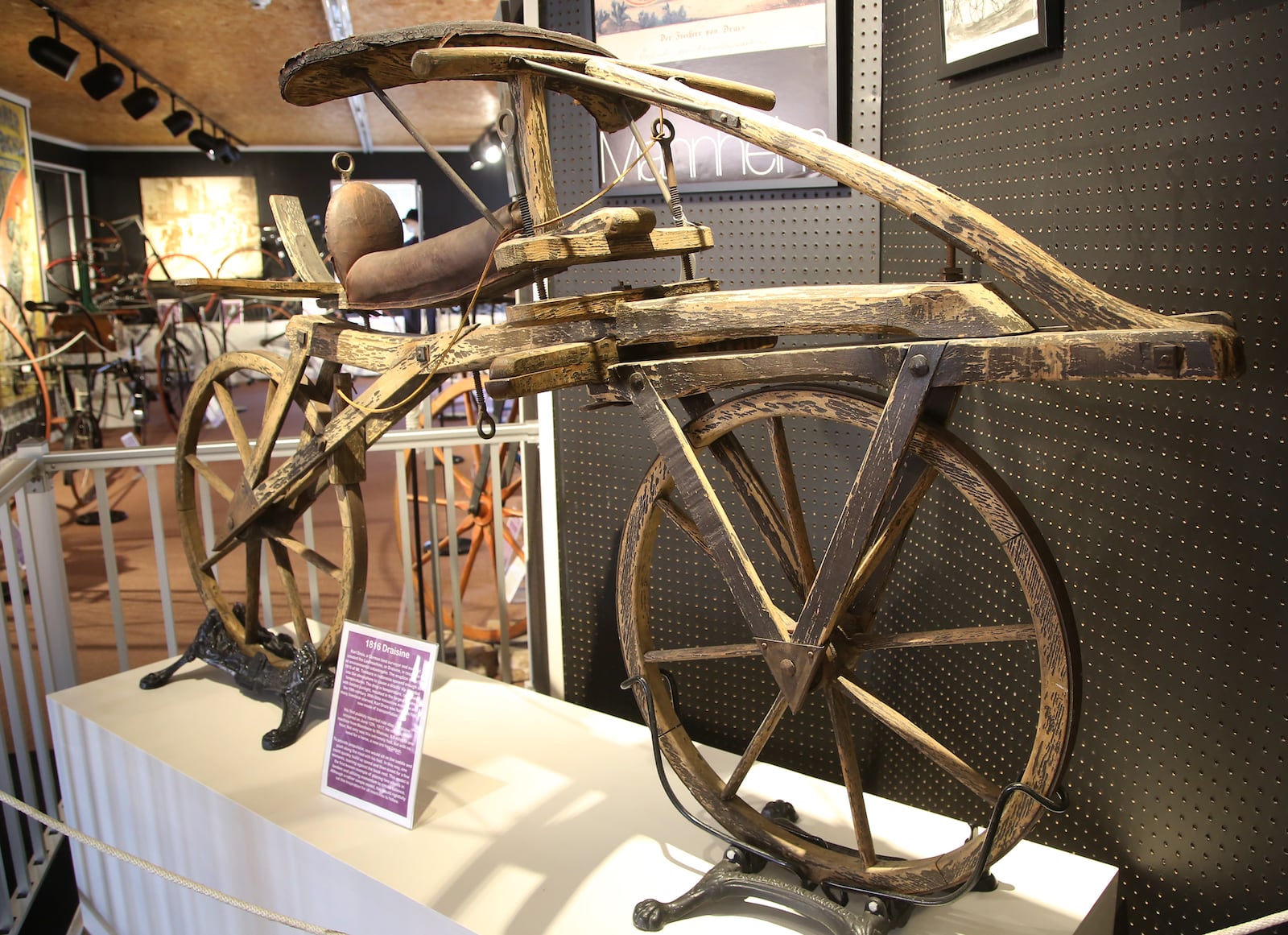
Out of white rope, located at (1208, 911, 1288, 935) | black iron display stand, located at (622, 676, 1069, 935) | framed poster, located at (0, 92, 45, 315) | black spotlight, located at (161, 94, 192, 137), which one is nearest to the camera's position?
white rope, located at (1208, 911, 1288, 935)

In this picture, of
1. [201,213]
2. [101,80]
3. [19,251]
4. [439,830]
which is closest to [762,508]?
[439,830]

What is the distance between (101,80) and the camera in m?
5.35

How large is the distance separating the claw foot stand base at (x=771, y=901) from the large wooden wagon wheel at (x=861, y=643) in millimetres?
48

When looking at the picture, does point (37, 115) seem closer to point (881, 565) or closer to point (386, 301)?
point (386, 301)

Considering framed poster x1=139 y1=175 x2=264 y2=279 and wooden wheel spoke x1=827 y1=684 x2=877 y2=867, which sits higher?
framed poster x1=139 y1=175 x2=264 y2=279

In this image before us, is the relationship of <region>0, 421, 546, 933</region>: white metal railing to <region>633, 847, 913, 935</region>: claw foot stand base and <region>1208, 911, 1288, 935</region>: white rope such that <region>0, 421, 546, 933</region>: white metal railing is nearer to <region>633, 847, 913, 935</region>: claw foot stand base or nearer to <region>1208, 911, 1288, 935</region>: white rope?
<region>633, 847, 913, 935</region>: claw foot stand base

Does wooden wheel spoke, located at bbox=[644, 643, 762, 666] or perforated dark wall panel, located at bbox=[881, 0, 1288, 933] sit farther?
wooden wheel spoke, located at bbox=[644, 643, 762, 666]

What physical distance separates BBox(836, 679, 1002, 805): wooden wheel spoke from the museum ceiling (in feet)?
12.6


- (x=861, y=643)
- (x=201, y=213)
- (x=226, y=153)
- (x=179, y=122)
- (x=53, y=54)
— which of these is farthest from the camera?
(x=201, y=213)

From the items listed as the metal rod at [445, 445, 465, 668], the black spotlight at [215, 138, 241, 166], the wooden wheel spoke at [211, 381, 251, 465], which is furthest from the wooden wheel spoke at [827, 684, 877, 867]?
the black spotlight at [215, 138, 241, 166]

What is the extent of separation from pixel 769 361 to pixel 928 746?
65 cm

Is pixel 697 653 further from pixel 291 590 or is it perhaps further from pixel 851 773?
pixel 291 590

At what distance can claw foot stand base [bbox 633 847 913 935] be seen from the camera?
1.49 meters

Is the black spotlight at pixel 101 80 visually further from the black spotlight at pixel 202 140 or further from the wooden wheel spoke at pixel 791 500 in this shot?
the wooden wheel spoke at pixel 791 500
